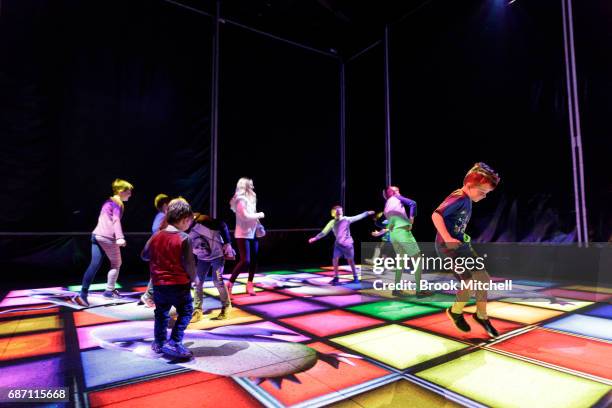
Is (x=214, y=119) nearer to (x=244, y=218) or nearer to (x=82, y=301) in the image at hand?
(x=244, y=218)

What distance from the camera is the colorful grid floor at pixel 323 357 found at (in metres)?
2.17

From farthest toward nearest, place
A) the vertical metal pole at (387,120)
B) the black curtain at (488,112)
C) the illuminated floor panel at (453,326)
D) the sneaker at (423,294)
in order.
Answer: the vertical metal pole at (387,120) → the black curtain at (488,112) → the sneaker at (423,294) → the illuminated floor panel at (453,326)

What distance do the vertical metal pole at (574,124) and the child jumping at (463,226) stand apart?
170 inches

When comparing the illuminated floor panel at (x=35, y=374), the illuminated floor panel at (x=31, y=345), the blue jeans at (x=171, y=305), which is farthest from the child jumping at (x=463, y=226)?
the illuminated floor panel at (x=31, y=345)

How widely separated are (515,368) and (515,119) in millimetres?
6097

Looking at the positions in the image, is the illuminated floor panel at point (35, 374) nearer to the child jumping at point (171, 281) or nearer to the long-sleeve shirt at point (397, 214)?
the child jumping at point (171, 281)

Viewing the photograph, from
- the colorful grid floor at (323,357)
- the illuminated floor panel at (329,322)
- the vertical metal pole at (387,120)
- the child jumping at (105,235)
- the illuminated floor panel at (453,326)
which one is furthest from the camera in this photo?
the vertical metal pole at (387,120)

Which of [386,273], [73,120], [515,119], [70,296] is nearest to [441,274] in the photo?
[386,273]

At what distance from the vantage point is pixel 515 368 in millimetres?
2547

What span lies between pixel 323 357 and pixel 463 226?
173 centimetres

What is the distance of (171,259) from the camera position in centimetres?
280

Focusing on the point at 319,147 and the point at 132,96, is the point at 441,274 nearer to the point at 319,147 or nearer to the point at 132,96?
the point at 319,147

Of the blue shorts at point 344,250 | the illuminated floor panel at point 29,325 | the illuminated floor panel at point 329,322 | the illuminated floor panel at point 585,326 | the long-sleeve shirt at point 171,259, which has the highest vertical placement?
the long-sleeve shirt at point 171,259

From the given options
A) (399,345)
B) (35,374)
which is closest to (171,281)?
(35,374)
